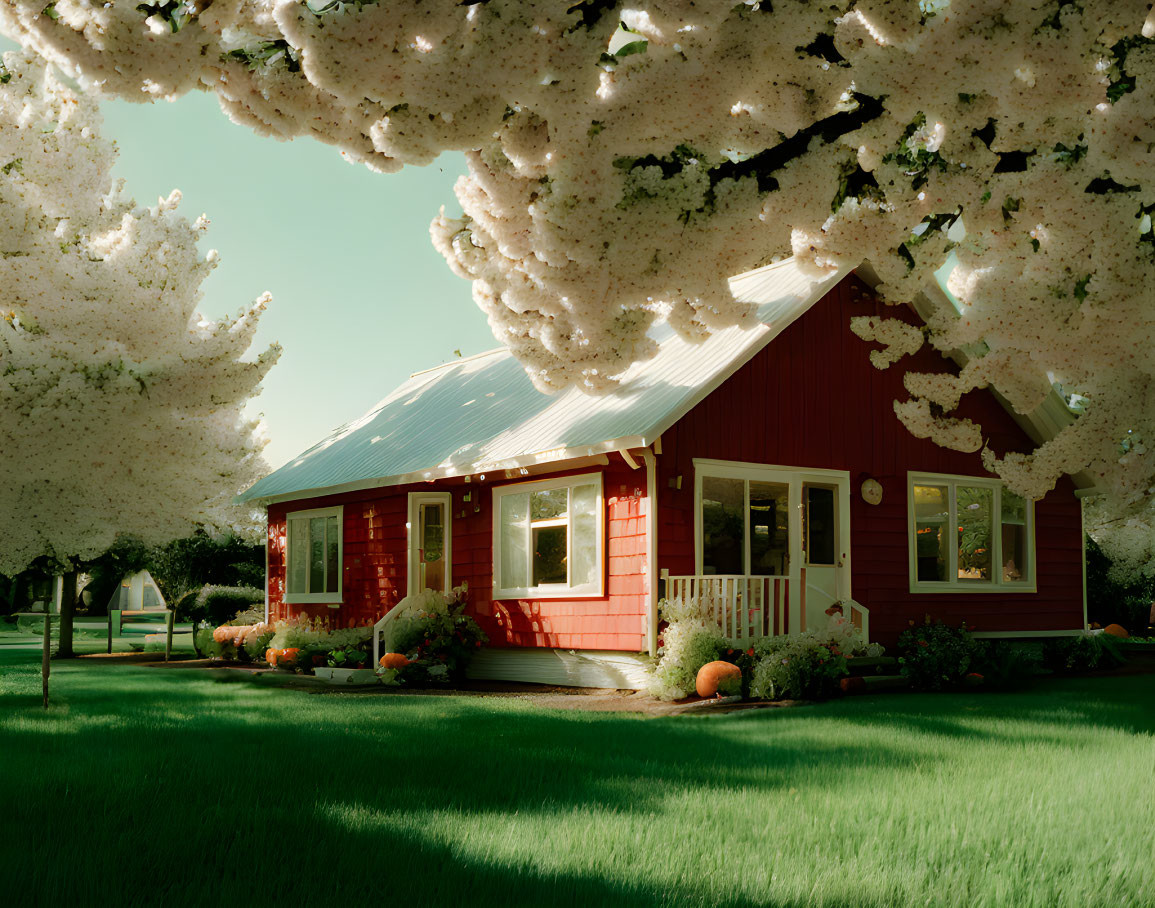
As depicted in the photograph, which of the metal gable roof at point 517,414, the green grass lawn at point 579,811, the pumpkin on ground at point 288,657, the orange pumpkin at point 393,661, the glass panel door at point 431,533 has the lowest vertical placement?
the pumpkin on ground at point 288,657

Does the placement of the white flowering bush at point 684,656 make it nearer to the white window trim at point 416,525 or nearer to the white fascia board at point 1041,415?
the white window trim at point 416,525

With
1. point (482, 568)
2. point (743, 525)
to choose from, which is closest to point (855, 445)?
point (743, 525)

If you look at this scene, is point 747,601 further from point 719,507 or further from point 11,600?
point 11,600

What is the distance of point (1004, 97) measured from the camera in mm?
4996

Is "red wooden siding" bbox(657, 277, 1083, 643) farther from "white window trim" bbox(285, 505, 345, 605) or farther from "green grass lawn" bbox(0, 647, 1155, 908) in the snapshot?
"white window trim" bbox(285, 505, 345, 605)

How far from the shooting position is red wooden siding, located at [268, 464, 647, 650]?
495 inches

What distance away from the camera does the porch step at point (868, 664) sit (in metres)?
12.5

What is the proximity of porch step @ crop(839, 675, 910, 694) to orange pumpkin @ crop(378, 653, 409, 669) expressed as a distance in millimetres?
5824

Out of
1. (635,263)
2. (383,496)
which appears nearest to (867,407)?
(383,496)

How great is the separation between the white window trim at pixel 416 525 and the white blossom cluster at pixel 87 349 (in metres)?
4.80

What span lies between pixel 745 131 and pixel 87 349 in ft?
20.7

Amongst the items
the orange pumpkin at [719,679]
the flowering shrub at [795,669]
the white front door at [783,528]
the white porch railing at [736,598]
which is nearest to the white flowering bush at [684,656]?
the orange pumpkin at [719,679]

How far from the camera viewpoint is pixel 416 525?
15.7 m

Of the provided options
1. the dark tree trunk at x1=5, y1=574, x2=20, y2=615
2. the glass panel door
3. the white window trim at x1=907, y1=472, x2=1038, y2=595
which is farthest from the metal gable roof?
the dark tree trunk at x1=5, y1=574, x2=20, y2=615
